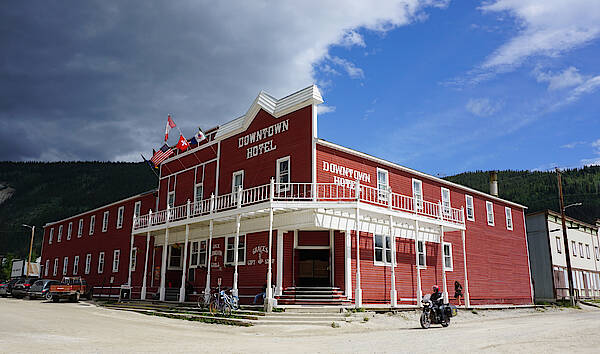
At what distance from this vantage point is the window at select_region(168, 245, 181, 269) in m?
28.9

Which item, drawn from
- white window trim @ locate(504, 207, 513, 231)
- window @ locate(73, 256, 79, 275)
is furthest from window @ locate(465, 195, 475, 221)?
window @ locate(73, 256, 79, 275)

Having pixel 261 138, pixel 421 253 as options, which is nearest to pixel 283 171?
pixel 261 138

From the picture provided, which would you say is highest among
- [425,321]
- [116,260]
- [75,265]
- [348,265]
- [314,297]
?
[116,260]

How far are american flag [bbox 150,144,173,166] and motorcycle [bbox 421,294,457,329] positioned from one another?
19.4m

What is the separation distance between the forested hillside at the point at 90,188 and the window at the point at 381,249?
70.9 m

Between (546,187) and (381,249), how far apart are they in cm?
8354

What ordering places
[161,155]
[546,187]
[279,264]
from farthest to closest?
1. [546,187]
2. [161,155]
3. [279,264]

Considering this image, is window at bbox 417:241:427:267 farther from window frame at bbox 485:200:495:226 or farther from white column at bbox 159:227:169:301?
white column at bbox 159:227:169:301

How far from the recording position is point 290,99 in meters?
22.9

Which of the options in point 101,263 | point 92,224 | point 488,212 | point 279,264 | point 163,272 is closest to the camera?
point 279,264

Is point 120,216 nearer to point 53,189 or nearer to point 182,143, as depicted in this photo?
point 182,143

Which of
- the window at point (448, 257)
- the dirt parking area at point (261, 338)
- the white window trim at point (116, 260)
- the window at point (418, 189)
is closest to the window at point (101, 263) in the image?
the white window trim at point (116, 260)

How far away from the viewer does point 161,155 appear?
29.8 m

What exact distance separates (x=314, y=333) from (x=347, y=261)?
6.32 m
